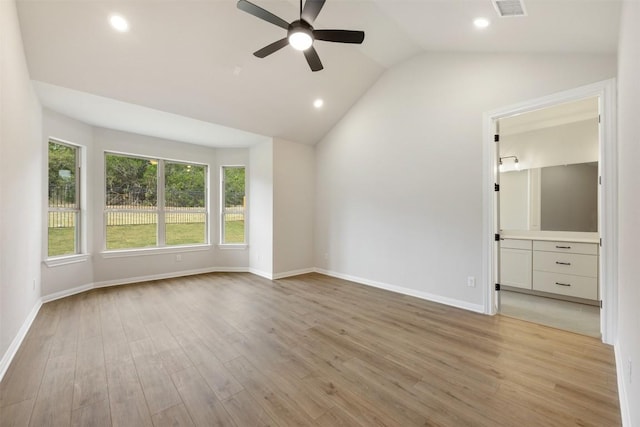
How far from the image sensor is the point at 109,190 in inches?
187

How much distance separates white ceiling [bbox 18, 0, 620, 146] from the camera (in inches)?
99.2

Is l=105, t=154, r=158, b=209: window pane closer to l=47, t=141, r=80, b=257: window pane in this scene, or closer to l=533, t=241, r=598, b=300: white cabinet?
l=47, t=141, r=80, b=257: window pane

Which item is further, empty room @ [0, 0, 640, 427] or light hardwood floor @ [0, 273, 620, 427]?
empty room @ [0, 0, 640, 427]

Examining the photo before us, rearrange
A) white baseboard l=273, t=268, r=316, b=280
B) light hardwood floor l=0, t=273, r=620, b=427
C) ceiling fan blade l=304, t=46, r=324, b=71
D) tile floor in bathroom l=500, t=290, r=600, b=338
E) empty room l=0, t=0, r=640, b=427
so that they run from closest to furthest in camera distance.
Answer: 1. light hardwood floor l=0, t=273, r=620, b=427
2. empty room l=0, t=0, r=640, b=427
3. ceiling fan blade l=304, t=46, r=324, b=71
4. tile floor in bathroom l=500, t=290, r=600, b=338
5. white baseboard l=273, t=268, r=316, b=280

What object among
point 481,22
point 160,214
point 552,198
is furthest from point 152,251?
point 552,198

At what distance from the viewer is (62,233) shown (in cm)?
416

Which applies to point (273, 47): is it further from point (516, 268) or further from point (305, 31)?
point (516, 268)

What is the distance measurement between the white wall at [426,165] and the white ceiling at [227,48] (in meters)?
0.22

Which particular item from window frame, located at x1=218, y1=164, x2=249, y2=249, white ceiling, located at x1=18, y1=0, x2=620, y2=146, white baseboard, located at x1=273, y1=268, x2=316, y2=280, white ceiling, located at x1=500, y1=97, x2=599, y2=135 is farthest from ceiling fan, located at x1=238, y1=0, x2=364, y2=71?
white baseboard, located at x1=273, y1=268, x2=316, y2=280

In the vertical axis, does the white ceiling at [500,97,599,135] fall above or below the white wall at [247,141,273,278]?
above

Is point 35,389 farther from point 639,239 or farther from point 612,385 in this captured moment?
point 612,385

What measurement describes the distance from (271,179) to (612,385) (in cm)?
480

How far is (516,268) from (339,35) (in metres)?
4.18

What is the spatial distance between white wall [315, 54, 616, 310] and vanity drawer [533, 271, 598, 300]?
139 centimetres
